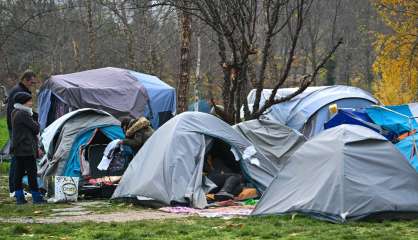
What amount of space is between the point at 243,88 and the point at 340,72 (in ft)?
109

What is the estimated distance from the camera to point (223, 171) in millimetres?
11305

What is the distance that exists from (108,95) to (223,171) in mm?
6417

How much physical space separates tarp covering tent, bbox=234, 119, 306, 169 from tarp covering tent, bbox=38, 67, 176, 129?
570 cm

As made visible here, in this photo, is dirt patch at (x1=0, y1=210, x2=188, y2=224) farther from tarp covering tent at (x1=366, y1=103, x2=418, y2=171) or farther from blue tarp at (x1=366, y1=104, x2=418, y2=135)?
blue tarp at (x1=366, y1=104, x2=418, y2=135)

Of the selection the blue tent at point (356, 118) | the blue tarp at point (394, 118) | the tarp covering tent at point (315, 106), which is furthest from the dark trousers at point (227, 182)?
the tarp covering tent at point (315, 106)

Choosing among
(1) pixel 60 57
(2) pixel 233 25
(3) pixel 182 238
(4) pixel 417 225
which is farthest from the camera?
(1) pixel 60 57

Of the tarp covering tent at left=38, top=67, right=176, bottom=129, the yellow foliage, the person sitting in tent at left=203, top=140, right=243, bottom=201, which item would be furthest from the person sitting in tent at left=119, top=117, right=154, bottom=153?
the yellow foliage

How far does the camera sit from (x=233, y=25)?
43.0 ft

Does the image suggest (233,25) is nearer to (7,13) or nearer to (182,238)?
(7,13)

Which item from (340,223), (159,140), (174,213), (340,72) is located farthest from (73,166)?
(340,72)

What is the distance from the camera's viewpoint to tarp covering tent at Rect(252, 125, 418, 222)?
783cm

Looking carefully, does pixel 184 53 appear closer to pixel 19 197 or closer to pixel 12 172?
pixel 12 172

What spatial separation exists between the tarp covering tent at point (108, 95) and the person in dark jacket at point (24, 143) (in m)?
5.59

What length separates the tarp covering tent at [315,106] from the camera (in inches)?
653
